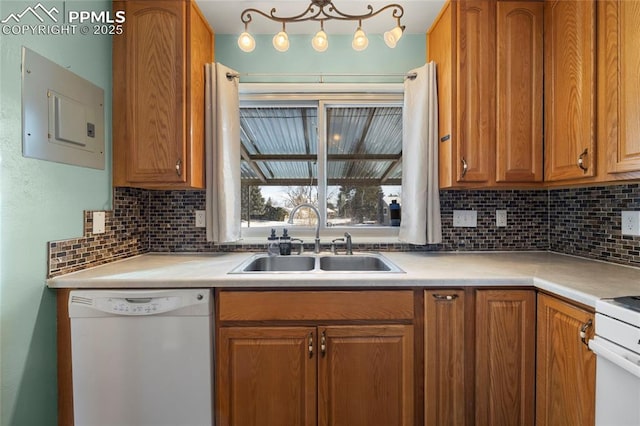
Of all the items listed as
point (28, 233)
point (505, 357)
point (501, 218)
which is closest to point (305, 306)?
point (505, 357)

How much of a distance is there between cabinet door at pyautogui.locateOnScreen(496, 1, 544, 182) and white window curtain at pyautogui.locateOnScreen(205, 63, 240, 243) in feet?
5.19

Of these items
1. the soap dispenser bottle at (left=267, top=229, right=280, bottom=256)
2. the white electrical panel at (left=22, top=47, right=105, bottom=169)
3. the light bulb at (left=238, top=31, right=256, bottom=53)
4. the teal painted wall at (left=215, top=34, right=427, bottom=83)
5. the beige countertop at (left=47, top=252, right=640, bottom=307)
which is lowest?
the beige countertop at (left=47, top=252, right=640, bottom=307)

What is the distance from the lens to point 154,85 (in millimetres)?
1570

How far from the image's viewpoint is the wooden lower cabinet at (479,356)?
50.3 inches

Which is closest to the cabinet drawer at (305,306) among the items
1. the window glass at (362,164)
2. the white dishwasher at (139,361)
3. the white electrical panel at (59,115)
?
the white dishwasher at (139,361)

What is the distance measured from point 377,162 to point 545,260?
118 cm

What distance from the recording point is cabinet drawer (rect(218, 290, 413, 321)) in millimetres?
1274

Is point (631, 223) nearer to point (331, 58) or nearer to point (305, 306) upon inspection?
point (305, 306)

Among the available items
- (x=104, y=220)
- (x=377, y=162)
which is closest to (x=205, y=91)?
(x=104, y=220)

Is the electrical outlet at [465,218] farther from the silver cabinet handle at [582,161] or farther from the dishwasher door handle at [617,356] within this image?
the dishwasher door handle at [617,356]

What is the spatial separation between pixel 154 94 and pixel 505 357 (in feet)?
7.24

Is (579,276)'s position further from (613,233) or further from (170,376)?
(170,376)

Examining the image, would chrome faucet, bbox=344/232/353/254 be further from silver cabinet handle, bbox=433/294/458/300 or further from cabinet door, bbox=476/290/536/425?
cabinet door, bbox=476/290/536/425

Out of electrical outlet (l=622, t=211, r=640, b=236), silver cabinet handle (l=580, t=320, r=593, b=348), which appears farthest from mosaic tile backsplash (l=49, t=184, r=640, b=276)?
silver cabinet handle (l=580, t=320, r=593, b=348)
